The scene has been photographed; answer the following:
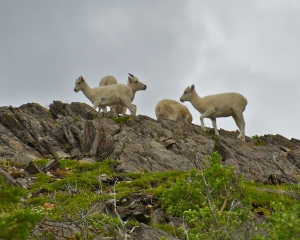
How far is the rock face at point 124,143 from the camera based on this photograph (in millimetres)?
21156

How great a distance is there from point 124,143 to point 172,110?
9301 mm

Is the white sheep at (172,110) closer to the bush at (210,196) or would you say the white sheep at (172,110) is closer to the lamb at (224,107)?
the lamb at (224,107)

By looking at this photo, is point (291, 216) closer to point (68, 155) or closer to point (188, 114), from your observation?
point (68, 155)

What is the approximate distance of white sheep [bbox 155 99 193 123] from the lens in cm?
3084

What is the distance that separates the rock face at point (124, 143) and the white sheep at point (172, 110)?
151 inches

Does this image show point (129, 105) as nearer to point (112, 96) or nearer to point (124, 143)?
point (112, 96)

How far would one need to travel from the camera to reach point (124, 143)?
71.9 ft

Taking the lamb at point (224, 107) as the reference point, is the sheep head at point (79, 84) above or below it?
above

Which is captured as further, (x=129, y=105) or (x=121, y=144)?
(x=129, y=105)

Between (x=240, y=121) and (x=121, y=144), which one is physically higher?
(x=240, y=121)

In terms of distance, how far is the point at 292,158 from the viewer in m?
26.0

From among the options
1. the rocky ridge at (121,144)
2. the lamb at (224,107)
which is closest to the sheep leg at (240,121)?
the lamb at (224,107)

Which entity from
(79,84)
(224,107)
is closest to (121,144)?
(224,107)

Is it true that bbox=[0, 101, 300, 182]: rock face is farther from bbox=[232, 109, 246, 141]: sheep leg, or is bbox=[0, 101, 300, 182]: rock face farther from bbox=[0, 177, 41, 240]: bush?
bbox=[0, 177, 41, 240]: bush
